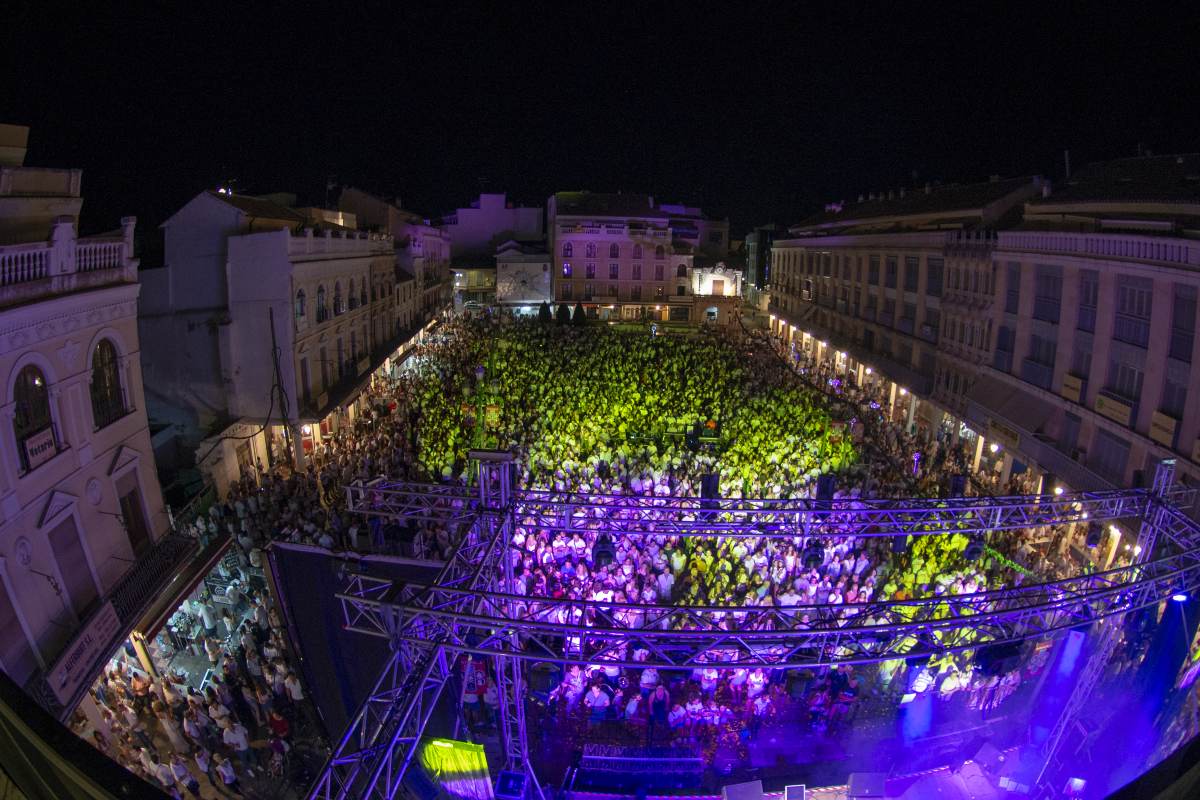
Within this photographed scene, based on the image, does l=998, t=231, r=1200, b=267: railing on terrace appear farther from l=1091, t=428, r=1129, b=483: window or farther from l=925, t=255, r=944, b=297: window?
l=925, t=255, r=944, b=297: window

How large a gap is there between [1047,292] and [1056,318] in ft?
3.17

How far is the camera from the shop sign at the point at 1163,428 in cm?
1478

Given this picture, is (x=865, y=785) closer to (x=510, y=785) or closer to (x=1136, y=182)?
(x=510, y=785)

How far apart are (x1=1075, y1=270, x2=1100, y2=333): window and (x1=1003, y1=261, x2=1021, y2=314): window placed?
8.85 feet

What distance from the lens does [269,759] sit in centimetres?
1018

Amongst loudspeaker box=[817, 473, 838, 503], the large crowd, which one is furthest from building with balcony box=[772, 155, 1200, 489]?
loudspeaker box=[817, 473, 838, 503]

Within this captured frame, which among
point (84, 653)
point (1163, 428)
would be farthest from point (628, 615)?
point (1163, 428)

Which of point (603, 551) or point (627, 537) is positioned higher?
point (603, 551)

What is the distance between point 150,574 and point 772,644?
9.92 m

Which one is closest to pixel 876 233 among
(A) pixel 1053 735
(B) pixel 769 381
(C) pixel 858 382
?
(C) pixel 858 382

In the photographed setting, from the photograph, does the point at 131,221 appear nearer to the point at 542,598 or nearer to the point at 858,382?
the point at 542,598

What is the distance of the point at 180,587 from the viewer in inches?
468

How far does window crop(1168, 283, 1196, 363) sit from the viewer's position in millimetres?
14742

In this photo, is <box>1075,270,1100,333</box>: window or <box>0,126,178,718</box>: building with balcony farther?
<box>1075,270,1100,333</box>: window
